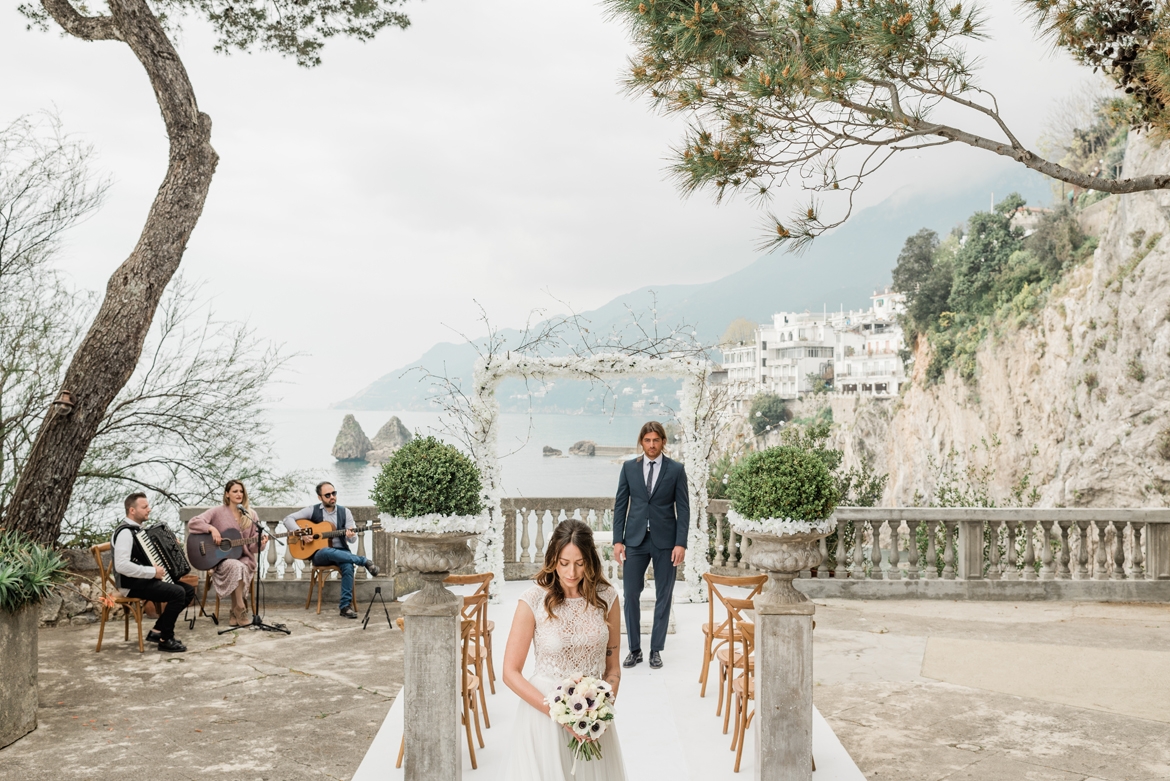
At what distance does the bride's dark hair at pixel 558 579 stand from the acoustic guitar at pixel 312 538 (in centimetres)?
573

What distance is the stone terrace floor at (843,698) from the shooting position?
4438 millimetres

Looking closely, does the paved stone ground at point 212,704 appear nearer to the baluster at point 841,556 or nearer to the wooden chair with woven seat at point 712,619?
the wooden chair with woven seat at point 712,619

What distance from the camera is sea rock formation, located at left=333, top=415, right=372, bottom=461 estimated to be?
3544cm

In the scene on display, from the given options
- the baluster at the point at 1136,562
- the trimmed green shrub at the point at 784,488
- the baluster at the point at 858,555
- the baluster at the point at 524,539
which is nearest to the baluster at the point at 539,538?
the baluster at the point at 524,539

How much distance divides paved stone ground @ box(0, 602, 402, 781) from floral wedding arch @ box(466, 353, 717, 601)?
1.46 metres

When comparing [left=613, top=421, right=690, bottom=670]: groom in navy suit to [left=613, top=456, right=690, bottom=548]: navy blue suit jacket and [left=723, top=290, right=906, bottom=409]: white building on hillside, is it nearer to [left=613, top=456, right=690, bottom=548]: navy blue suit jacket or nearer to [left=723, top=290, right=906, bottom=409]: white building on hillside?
[left=613, top=456, right=690, bottom=548]: navy blue suit jacket

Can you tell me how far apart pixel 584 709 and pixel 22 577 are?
393 cm

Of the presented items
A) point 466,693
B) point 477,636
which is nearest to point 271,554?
point 477,636

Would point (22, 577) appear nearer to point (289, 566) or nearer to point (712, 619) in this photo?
point (712, 619)

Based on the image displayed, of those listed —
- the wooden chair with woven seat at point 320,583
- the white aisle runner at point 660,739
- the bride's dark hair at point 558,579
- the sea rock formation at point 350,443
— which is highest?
the sea rock formation at point 350,443

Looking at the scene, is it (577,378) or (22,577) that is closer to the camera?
(22,577)

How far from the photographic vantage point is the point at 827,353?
86625 millimetres

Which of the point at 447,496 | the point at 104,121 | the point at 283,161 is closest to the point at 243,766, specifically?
the point at 447,496

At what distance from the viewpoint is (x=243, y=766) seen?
4.41m
